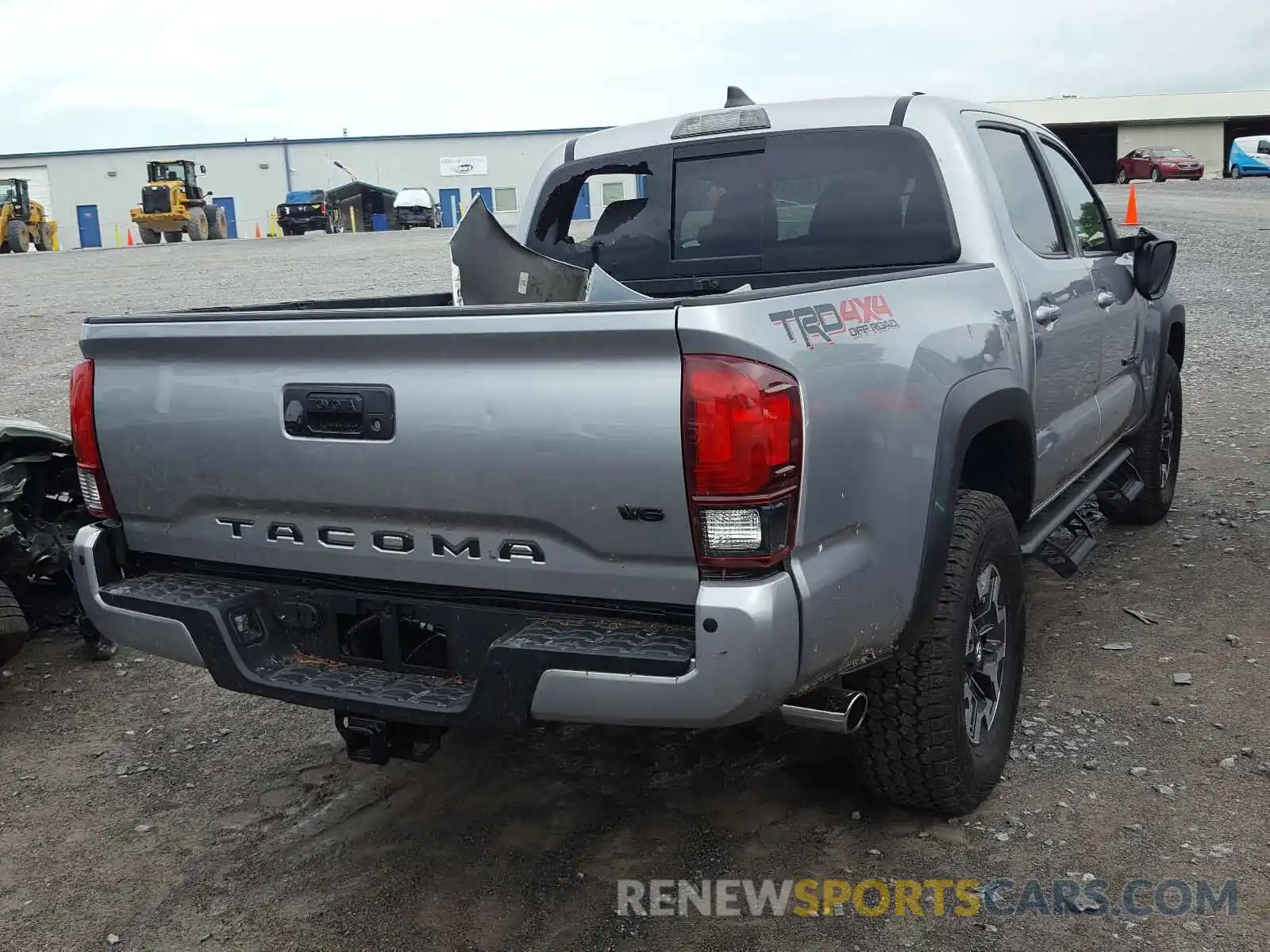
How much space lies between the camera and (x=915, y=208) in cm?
388

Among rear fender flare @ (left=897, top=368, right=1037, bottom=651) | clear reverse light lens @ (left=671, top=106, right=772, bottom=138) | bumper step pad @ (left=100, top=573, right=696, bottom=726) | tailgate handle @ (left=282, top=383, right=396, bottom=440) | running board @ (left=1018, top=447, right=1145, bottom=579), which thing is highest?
clear reverse light lens @ (left=671, top=106, right=772, bottom=138)

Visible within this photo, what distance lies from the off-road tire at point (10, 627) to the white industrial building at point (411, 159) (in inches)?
1970

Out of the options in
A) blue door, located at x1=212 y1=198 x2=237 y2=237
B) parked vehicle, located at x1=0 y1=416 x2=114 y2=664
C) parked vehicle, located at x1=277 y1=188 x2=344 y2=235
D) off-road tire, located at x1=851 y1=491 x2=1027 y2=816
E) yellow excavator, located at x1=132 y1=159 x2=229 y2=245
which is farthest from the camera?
blue door, located at x1=212 y1=198 x2=237 y2=237

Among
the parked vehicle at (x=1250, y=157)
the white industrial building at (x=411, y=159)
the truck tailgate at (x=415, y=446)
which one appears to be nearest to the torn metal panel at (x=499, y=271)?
the truck tailgate at (x=415, y=446)

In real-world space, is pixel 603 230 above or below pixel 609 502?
above

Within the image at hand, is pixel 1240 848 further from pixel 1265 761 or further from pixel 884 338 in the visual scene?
pixel 884 338

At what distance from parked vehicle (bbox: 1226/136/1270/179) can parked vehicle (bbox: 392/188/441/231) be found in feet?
88.5

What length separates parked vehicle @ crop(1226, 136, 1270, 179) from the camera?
124 feet

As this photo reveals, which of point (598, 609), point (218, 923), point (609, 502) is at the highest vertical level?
point (609, 502)

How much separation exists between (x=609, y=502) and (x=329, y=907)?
1397 mm

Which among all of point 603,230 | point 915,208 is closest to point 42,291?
point 603,230

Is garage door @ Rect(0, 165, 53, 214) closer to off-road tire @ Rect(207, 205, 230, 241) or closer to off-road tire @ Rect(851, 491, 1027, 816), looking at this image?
off-road tire @ Rect(207, 205, 230, 241)

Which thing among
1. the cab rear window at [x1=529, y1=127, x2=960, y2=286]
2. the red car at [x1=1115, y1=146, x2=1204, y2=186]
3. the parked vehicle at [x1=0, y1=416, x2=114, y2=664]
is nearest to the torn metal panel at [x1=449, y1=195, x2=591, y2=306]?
the cab rear window at [x1=529, y1=127, x2=960, y2=286]

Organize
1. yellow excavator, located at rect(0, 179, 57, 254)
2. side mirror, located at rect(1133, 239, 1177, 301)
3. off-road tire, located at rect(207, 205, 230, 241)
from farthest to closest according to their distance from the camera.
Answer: off-road tire, located at rect(207, 205, 230, 241), yellow excavator, located at rect(0, 179, 57, 254), side mirror, located at rect(1133, 239, 1177, 301)
